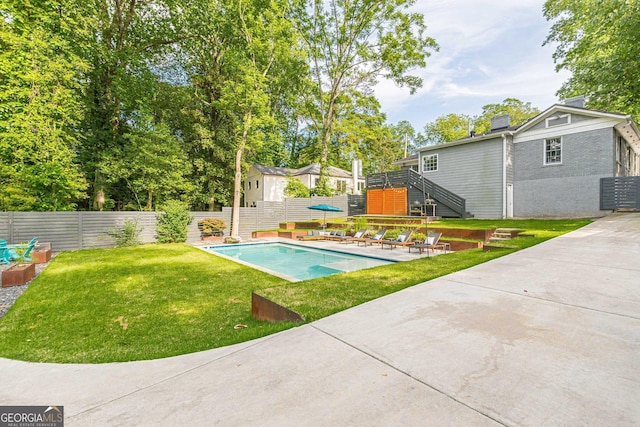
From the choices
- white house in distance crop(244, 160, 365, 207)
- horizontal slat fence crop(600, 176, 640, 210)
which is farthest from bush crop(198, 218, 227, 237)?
horizontal slat fence crop(600, 176, 640, 210)

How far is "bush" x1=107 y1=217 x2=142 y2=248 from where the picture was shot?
12.9 metres

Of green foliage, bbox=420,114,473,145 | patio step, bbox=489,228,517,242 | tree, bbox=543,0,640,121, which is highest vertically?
green foliage, bbox=420,114,473,145

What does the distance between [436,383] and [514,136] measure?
1695cm

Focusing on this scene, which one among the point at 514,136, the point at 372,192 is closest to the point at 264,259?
the point at 372,192

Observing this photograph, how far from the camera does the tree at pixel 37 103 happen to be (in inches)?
430

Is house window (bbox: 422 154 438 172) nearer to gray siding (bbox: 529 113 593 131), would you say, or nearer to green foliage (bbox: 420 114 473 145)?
gray siding (bbox: 529 113 593 131)

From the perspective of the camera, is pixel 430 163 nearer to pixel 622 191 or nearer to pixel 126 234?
pixel 622 191

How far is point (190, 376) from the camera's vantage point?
7.78ft

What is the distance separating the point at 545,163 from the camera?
45.5ft

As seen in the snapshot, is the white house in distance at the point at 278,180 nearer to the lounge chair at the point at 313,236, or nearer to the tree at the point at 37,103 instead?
the lounge chair at the point at 313,236

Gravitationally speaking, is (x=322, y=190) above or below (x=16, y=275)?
above

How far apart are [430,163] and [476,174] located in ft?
9.88

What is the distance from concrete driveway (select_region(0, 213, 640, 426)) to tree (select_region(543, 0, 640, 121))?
13753mm

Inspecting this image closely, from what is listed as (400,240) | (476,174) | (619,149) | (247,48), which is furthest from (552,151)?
(247,48)
